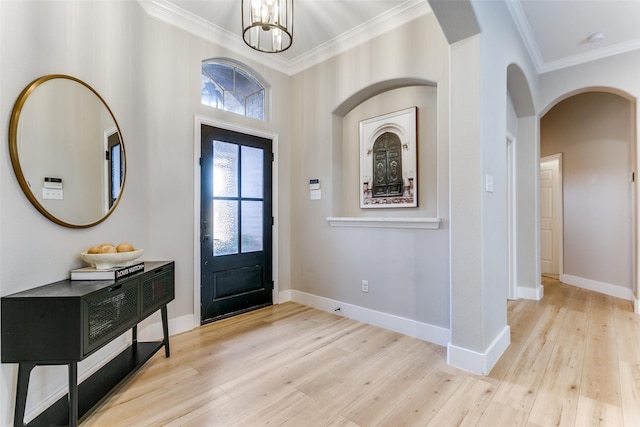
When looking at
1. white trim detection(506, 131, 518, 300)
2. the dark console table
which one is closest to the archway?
white trim detection(506, 131, 518, 300)

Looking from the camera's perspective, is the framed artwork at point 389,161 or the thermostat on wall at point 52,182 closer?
the thermostat on wall at point 52,182

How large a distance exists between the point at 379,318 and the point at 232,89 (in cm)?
283

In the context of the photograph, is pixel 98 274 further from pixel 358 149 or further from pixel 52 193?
pixel 358 149

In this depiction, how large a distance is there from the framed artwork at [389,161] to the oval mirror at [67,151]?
7.19 feet

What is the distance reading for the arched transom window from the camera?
3.20 meters

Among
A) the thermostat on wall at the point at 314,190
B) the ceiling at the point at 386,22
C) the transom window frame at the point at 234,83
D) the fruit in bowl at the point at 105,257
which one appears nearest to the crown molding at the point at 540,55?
the ceiling at the point at 386,22

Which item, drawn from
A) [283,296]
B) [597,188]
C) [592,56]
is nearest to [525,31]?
[592,56]

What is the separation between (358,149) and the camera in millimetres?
3393

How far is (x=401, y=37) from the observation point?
9.39 ft

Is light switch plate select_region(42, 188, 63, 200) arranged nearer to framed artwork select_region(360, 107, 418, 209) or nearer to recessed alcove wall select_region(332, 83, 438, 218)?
recessed alcove wall select_region(332, 83, 438, 218)

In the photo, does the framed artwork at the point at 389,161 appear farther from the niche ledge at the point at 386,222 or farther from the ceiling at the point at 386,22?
the ceiling at the point at 386,22

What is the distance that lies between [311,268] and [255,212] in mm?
915

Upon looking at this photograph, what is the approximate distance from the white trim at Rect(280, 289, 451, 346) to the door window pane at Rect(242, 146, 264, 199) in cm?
129

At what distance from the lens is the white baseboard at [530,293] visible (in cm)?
386
